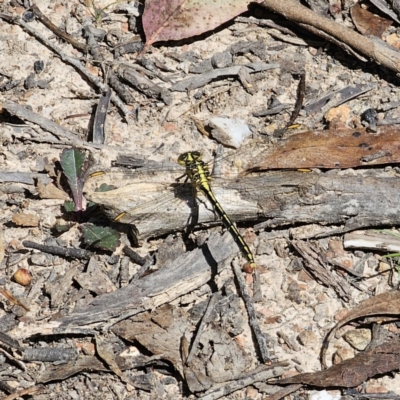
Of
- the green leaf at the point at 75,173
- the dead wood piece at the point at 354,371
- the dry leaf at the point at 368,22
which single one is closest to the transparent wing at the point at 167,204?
the green leaf at the point at 75,173

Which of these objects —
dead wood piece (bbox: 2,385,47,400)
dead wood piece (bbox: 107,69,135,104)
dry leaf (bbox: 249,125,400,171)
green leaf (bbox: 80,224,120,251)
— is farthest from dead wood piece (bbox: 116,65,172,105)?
dead wood piece (bbox: 2,385,47,400)

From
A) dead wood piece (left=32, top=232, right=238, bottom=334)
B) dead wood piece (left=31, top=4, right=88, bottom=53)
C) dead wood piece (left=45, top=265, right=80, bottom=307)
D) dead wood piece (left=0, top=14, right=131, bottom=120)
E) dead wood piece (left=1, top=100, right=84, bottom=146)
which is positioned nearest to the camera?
dead wood piece (left=32, top=232, right=238, bottom=334)

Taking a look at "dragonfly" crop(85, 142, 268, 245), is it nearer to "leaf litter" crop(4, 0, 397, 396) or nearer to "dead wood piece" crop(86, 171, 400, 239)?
"dead wood piece" crop(86, 171, 400, 239)

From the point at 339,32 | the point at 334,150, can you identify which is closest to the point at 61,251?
the point at 334,150

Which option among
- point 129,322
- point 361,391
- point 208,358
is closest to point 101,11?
point 129,322

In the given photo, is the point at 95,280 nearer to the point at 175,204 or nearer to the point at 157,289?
the point at 157,289
